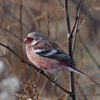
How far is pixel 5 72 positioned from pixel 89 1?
4.98 m

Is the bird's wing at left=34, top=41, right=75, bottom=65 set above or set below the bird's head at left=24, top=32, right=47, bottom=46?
below

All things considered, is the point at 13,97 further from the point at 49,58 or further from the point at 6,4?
the point at 6,4

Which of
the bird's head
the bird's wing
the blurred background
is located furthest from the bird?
the blurred background

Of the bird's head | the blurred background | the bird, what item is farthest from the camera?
the blurred background

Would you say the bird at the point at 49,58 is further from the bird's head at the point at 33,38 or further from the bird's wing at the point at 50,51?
the bird's head at the point at 33,38

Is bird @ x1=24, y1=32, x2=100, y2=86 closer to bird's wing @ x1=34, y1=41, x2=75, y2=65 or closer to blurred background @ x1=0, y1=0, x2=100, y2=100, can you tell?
bird's wing @ x1=34, y1=41, x2=75, y2=65

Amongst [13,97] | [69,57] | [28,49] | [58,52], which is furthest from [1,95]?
[69,57]

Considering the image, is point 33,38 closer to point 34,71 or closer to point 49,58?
point 49,58

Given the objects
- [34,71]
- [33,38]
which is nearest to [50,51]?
[33,38]

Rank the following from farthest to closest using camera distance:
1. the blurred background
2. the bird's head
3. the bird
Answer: the blurred background
the bird's head
the bird

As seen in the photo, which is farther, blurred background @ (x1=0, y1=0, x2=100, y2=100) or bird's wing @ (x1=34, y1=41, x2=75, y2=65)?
blurred background @ (x1=0, y1=0, x2=100, y2=100)

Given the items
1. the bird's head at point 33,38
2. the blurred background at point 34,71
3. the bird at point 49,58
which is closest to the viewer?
the bird at point 49,58

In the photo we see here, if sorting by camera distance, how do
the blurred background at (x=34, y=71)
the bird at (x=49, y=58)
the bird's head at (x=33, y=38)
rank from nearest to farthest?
the bird at (x=49, y=58), the bird's head at (x=33, y=38), the blurred background at (x=34, y=71)

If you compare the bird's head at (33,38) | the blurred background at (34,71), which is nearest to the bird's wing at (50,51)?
the bird's head at (33,38)
